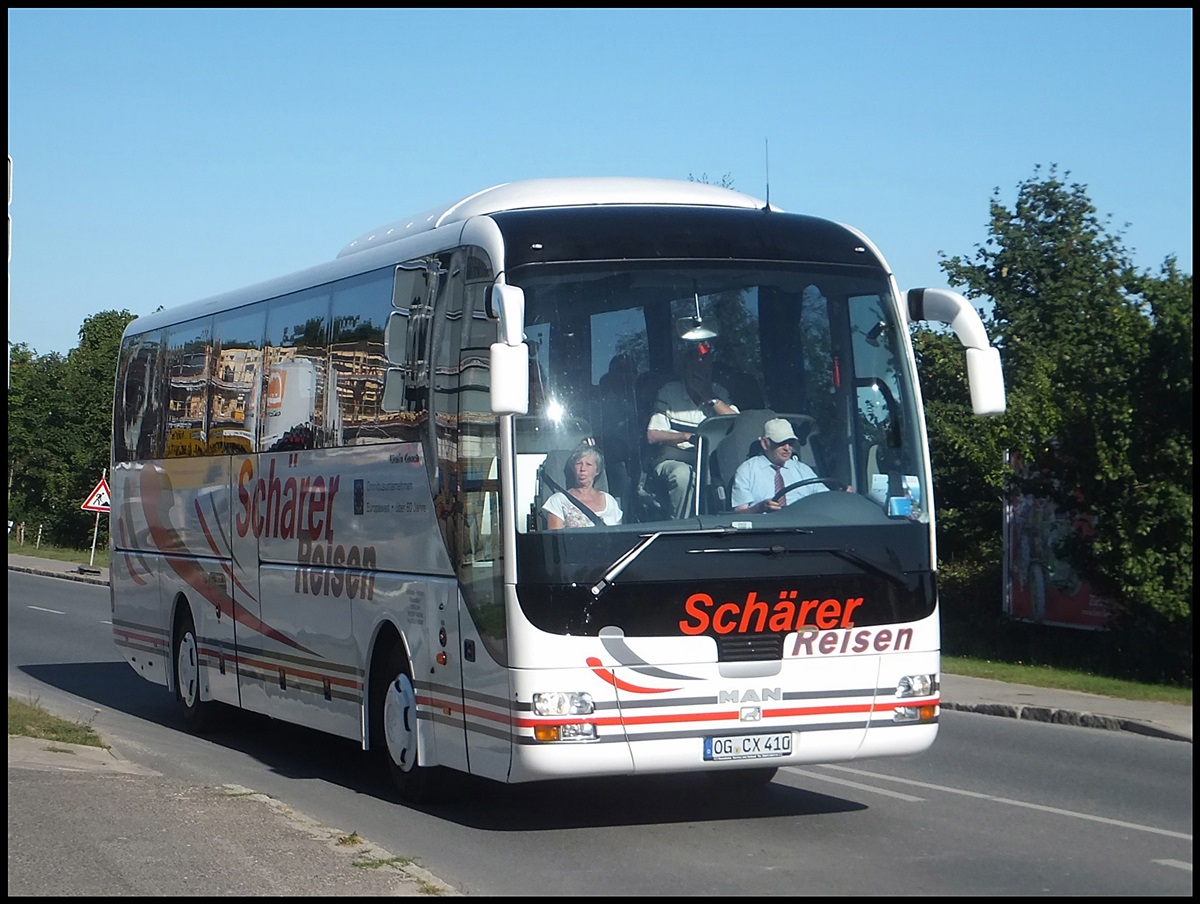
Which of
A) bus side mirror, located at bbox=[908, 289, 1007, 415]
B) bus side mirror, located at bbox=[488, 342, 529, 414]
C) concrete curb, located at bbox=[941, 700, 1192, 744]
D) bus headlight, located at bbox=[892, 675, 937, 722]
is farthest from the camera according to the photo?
concrete curb, located at bbox=[941, 700, 1192, 744]

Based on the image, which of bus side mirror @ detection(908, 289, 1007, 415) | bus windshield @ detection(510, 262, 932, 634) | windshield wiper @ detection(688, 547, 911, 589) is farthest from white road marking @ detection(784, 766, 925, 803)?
bus side mirror @ detection(908, 289, 1007, 415)

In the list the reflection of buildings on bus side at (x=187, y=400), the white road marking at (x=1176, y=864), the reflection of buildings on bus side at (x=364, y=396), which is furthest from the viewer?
the reflection of buildings on bus side at (x=187, y=400)

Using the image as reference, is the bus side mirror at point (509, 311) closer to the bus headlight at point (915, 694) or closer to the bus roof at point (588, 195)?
the bus roof at point (588, 195)

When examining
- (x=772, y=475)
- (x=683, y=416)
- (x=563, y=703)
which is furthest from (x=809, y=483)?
(x=563, y=703)

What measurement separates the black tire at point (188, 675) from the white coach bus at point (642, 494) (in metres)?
4.34

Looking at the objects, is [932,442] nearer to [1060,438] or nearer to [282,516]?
[1060,438]

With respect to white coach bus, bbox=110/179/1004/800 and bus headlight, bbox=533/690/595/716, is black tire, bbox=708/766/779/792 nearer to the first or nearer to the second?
white coach bus, bbox=110/179/1004/800

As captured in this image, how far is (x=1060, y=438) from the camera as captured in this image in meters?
20.2

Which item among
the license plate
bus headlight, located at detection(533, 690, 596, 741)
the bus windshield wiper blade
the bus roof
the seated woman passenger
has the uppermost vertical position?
the bus roof

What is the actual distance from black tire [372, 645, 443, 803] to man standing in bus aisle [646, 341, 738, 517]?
2.48m

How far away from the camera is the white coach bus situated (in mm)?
9078

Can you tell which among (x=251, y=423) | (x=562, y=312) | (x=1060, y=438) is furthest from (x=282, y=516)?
(x=1060, y=438)

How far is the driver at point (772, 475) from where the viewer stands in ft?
30.8

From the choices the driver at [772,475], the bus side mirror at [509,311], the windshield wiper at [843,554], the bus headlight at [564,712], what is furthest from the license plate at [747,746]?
Answer: the bus side mirror at [509,311]
